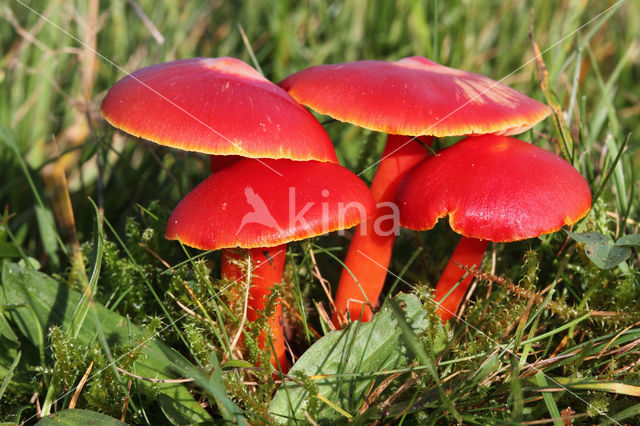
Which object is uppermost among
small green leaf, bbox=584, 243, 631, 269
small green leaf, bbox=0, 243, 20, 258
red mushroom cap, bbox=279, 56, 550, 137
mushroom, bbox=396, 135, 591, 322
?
red mushroom cap, bbox=279, 56, 550, 137

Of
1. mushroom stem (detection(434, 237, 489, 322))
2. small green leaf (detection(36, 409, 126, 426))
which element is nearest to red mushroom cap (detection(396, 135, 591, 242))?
mushroom stem (detection(434, 237, 489, 322))

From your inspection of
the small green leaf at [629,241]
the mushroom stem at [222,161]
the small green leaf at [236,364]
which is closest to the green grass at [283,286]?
the small green leaf at [236,364]

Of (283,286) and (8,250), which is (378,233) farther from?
(8,250)

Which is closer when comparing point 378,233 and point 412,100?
point 412,100

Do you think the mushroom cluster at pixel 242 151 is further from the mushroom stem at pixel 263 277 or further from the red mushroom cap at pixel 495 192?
the red mushroom cap at pixel 495 192

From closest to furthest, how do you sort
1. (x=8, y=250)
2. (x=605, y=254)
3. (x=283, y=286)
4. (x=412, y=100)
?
(x=412, y=100) → (x=605, y=254) → (x=283, y=286) → (x=8, y=250)

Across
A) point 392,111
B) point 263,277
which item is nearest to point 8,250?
point 263,277

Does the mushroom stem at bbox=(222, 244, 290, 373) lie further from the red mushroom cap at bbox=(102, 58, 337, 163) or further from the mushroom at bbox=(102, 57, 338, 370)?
the red mushroom cap at bbox=(102, 58, 337, 163)
